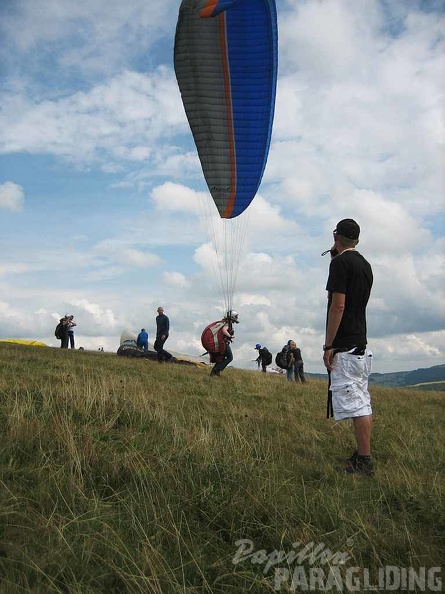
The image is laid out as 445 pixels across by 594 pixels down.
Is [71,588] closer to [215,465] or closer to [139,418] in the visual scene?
[215,465]

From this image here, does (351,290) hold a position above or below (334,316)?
above

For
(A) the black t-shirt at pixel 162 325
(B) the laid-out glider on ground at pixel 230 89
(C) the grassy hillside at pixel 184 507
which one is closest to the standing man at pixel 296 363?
(A) the black t-shirt at pixel 162 325

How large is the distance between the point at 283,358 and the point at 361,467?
47.8ft

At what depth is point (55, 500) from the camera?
3357mm

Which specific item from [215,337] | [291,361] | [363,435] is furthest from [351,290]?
A: [291,361]

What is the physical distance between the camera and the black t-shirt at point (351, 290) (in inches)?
206

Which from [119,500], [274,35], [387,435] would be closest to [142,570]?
[119,500]

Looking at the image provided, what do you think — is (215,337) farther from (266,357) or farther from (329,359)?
(266,357)

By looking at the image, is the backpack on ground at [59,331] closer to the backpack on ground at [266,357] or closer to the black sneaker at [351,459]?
the backpack on ground at [266,357]

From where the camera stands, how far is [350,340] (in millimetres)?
5219

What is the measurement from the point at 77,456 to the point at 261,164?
32.2 ft

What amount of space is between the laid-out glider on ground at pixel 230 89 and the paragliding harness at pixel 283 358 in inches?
315

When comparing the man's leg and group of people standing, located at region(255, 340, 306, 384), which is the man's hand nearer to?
the man's leg

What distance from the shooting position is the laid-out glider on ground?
37.9ft
